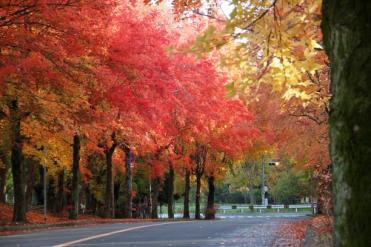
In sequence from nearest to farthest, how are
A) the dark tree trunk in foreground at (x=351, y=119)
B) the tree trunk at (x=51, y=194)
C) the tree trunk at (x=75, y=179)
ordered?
1. the dark tree trunk in foreground at (x=351, y=119)
2. the tree trunk at (x=75, y=179)
3. the tree trunk at (x=51, y=194)

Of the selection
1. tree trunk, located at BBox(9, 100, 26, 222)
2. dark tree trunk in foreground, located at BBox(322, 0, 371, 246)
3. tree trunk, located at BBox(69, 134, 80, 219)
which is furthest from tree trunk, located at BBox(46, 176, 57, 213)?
dark tree trunk in foreground, located at BBox(322, 0, 371, 246)

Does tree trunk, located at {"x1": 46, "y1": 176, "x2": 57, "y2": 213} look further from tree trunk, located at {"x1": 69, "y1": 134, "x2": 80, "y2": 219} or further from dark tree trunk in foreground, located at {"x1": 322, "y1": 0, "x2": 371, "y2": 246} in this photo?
dark tree trunk in foreground, located at {"x1": 322, "y1": 0, "x2": 371, "y2": 246}

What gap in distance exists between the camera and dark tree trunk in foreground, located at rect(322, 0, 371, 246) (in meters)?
2.48

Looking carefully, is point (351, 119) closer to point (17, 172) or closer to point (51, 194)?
point (17, 172)

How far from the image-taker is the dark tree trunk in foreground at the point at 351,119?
2.48m

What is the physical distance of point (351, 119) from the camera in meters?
2.56

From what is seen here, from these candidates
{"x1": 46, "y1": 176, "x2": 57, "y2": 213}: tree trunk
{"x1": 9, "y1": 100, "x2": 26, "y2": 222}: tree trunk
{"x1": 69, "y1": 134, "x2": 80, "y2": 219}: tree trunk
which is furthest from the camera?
{"x1": 46, "y1": 176, "x2": 57, "y2": 213}: tree trunk

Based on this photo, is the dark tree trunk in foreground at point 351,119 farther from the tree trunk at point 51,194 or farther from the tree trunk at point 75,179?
the tree trunk at point 51,194

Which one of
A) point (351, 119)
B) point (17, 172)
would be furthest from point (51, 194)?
point (351, 119)

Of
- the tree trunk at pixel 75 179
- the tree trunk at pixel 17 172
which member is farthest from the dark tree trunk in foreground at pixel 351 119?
the tree trunk at pixel 75 179

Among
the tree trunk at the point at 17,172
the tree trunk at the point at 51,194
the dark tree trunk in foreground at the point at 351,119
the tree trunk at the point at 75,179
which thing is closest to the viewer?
the dark tree trunk in foreground at the point at 351,119

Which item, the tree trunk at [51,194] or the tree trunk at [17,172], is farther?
the tree trunk at [51,194]

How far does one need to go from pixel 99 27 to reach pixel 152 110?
6.28 m

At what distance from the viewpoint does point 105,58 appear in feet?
53.2
